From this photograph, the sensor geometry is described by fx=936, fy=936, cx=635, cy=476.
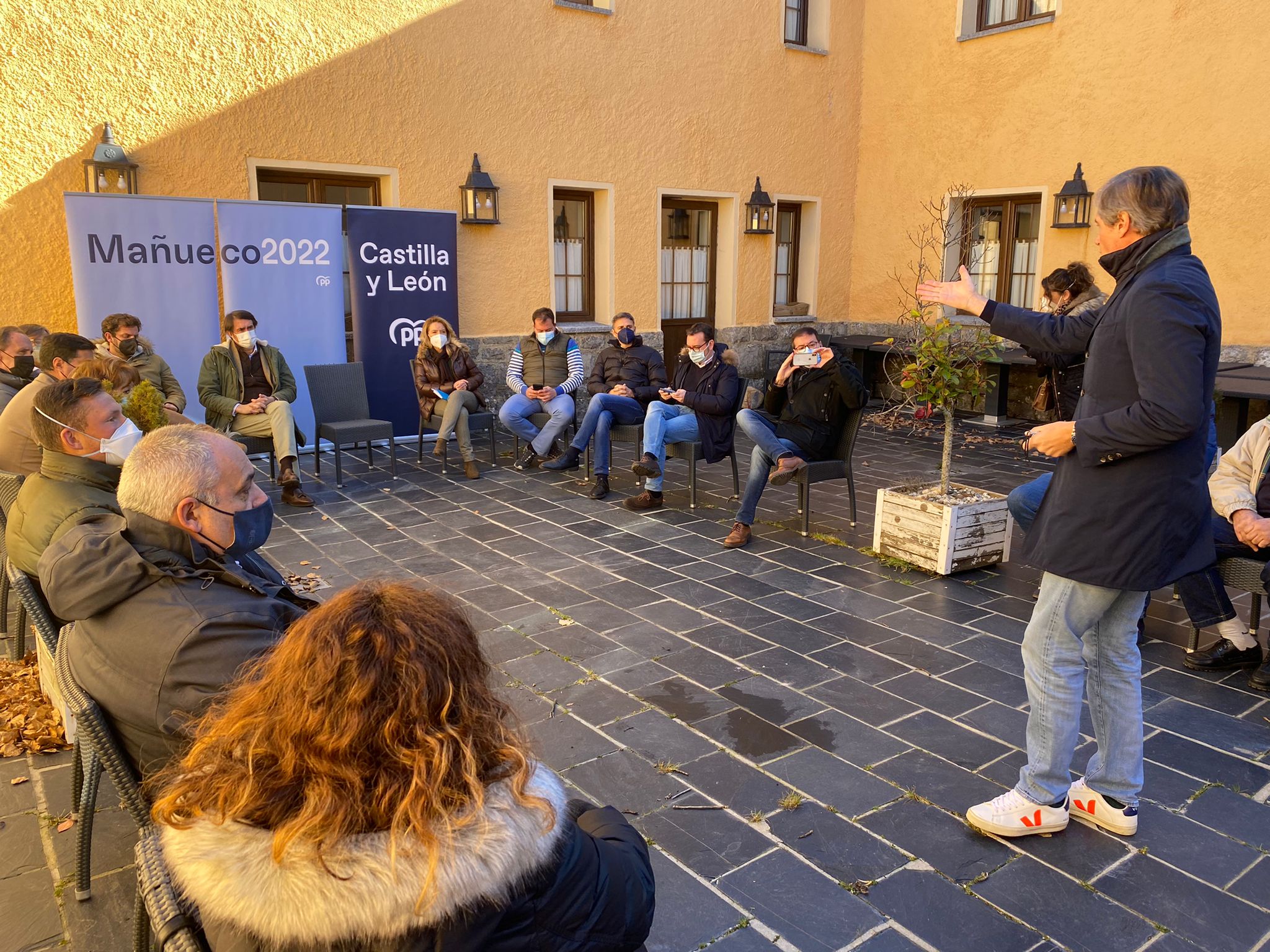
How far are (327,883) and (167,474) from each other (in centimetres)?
146

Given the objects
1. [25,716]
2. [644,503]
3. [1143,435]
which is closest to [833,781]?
[1143,435]

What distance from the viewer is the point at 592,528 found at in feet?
19.5

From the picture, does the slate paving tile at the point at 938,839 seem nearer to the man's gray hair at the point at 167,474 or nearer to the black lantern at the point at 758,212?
the man's gray hair at the point at 167,474

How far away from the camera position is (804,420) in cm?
581

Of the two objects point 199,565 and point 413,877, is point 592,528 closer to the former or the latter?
point 199,565

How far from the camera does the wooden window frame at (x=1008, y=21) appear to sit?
9859 millimetres

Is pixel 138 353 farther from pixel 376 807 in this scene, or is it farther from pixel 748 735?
pixel 376 807

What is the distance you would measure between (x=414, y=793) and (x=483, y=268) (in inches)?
338

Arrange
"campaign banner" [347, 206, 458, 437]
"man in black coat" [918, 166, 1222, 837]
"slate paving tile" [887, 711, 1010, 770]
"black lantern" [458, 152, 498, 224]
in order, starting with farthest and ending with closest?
"black lantern" [458, 152, 498, 224] < "campaign banner" [347, 206, 458, 437] < "slate paving tile" [887, 711, 1010, 770] < "man in black coat" [918, 166, 1222, 837]

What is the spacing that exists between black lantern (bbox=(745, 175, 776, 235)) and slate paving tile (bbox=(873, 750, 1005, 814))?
348 inches

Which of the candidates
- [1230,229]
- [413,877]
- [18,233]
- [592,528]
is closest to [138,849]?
[413,877]

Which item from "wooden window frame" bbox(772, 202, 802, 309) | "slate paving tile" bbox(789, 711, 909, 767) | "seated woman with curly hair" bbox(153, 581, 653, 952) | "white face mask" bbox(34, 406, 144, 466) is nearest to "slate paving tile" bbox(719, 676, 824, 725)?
"slate paving tile" bbox(789, 711, 909, 767)

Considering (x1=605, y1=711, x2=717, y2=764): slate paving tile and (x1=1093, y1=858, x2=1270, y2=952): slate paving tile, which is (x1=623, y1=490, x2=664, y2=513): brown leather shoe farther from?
(x1=1093, y1=858, x2=1270, y2=952): slate paving tile

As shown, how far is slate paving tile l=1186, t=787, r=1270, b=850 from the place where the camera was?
2.72m
